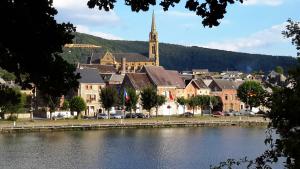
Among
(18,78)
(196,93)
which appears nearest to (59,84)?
(18,78)

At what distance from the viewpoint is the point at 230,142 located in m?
58.5

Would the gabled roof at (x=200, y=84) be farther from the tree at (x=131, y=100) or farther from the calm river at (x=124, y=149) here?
the calm river at (x=124, y=149)

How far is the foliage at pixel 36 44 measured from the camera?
8.41 m

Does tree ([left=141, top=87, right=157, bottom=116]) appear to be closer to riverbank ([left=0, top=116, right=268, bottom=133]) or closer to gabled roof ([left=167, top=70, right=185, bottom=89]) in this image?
riverbank ([left=0, top=116, right=268, bottom=133])

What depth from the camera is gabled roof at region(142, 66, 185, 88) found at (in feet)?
348

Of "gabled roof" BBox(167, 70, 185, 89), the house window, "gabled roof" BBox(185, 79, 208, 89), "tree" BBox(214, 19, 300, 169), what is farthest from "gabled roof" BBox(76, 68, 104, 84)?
"tree" BBox(214, 19, 300, 169)

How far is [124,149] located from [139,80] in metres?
53.2

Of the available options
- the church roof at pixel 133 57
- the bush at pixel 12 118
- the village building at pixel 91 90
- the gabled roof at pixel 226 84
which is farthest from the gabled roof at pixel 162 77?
the church roof at pixel 133 57

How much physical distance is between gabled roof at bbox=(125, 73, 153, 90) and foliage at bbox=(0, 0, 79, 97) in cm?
9067

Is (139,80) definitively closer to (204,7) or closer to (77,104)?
(77,104)

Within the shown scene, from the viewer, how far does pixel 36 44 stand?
876 cm

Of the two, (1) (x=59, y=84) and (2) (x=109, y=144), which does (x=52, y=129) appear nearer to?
(2) (x=109, y=144)

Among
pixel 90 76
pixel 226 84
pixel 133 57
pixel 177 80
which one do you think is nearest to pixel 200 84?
pixel 177 80

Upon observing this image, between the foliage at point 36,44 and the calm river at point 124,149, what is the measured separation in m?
30.8
